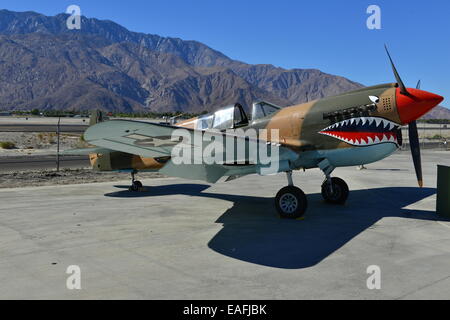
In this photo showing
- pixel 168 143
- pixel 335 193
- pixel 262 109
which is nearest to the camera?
pixel 168 143

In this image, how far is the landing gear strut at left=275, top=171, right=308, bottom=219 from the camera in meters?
7.97

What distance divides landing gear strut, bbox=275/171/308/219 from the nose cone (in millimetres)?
2703

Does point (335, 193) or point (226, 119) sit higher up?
point (226, 119)

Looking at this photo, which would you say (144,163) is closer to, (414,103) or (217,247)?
(217,247)

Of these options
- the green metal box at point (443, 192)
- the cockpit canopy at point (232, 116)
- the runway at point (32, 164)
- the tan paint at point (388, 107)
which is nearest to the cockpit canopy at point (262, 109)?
the cockpit canopy at point (232, 116)

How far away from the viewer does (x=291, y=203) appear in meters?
8.08

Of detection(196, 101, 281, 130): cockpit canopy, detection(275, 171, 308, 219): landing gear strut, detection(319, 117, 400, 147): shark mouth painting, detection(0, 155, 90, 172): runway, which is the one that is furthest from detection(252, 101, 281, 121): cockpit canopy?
detection(0, 155, 90, 172): runway

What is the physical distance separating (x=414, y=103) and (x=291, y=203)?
130 inches

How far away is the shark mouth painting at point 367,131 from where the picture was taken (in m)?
8.09

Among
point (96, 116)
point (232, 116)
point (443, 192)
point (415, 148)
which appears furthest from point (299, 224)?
point (96, 116)

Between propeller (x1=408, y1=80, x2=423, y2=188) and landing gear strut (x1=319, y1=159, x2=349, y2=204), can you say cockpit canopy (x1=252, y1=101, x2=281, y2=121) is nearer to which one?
landing gear strut (x1=319, y1=159, x2=349, y2=204)

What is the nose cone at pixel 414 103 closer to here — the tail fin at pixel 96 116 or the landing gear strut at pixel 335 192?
the landing gear strut at pixel 335 192
